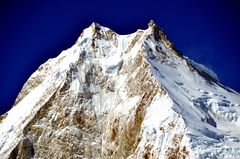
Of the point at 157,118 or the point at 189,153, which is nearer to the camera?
the point at 189,153

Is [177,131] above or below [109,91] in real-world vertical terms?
below

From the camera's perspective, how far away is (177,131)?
123250mm

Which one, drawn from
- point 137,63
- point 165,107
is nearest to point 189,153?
point 165,107

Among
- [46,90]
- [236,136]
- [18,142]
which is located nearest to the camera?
[236,136]

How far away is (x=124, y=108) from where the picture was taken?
14350cm

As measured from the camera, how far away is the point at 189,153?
117m

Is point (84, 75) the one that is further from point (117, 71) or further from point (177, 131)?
point (177, 131)

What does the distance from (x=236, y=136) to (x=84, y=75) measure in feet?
137

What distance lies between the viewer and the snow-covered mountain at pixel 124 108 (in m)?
126

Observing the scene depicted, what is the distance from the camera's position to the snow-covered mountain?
12606 centimetres

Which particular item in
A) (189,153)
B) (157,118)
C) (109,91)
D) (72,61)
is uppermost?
(72,61)

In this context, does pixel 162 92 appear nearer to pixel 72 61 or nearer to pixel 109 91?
pixel 109 91

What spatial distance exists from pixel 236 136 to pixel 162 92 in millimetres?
15660

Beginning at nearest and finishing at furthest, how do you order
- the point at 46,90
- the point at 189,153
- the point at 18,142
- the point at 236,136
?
the point at 189,153 → the point at 236,136 → the point at 18,142 → the point at 46,90
